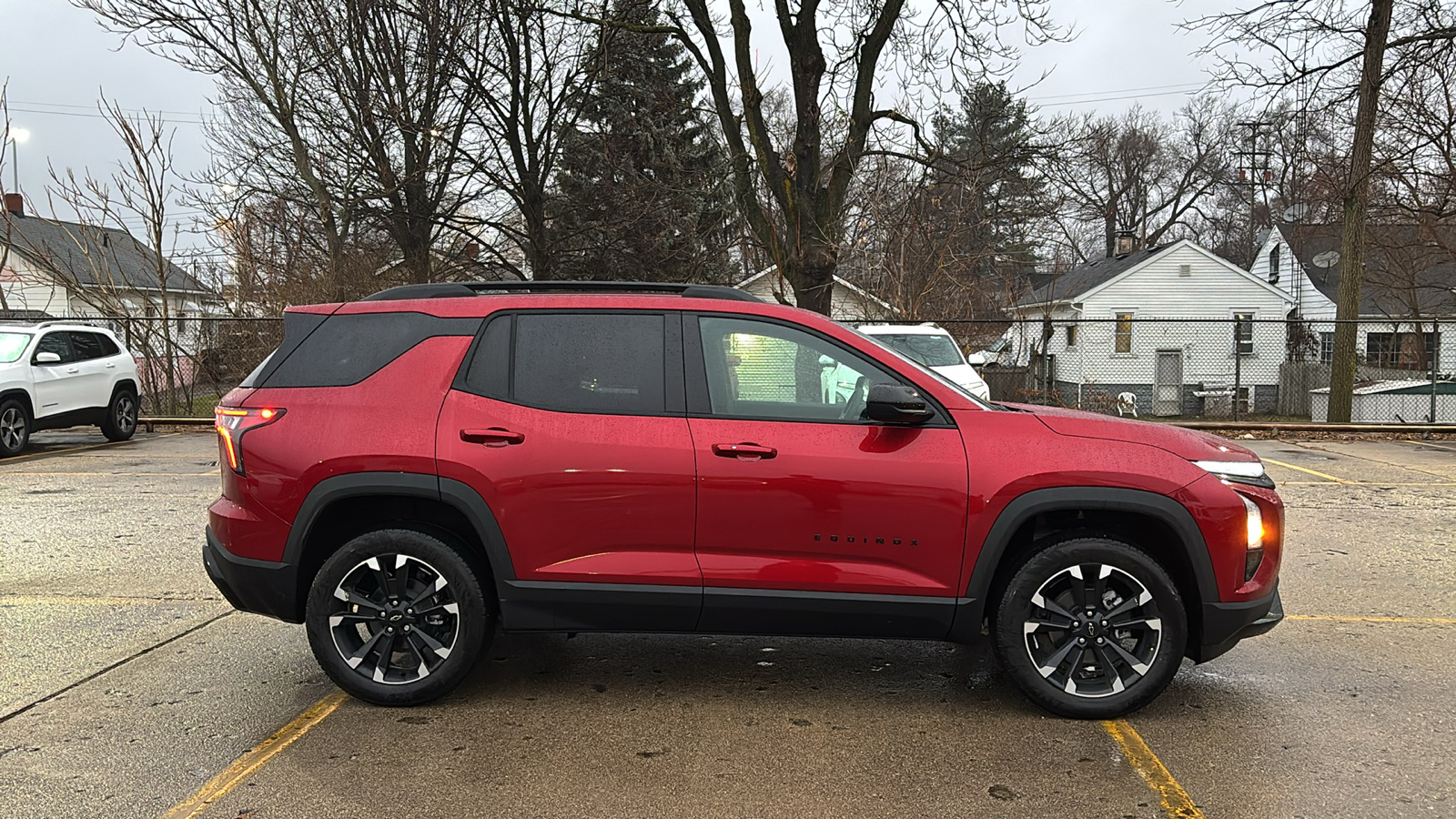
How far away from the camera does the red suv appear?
147 inches

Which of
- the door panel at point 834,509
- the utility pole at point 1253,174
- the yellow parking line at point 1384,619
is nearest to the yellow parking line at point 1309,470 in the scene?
the yellow parking line at point 1384,619

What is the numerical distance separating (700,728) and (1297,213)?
4606cm

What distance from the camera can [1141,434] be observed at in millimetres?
3871

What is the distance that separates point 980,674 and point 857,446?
1429mm

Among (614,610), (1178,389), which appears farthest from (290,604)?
(1178,389)

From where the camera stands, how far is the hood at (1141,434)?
150 inches

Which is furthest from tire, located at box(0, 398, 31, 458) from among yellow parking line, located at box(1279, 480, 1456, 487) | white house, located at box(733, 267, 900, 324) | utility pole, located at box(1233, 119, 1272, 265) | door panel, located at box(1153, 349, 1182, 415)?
utility pole, located at box(1233, 119, 1272, 265)

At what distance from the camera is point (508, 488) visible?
382cm

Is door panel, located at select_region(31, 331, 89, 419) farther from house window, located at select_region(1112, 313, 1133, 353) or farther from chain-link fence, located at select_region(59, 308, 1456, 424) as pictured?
house window, located at select_region(1112, 313, 1133, 353)

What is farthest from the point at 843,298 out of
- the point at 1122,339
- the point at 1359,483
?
the point at 1359,483

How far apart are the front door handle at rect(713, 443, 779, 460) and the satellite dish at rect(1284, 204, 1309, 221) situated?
4294 centimetres

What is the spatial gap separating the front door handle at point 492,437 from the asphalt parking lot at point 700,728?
3.72 ft

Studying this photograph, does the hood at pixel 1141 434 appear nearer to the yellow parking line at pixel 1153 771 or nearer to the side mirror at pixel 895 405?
the side mirror at pixel 895 405

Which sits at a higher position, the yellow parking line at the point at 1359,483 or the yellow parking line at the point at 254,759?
the yellow parking line at the point at 1359,483
